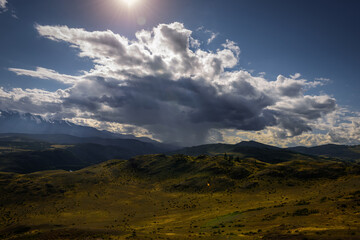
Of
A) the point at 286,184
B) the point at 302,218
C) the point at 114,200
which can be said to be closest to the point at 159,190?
the point at 114,200

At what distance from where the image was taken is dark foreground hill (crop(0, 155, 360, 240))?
40000mm

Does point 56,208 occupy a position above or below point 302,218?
below

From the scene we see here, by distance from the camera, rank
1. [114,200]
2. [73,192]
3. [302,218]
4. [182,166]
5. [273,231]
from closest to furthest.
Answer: [273,231], [302,218], [114,200], [73,192], [182,166]

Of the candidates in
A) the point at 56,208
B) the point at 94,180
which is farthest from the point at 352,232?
the point at 94,180

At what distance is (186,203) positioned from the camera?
8488 cm

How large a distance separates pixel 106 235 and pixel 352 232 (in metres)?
45.5

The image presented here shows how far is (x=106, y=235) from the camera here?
147 ft

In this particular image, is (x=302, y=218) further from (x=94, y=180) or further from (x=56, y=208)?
(x=94, y=180)

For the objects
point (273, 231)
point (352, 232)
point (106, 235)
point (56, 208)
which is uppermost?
point (352, 232)

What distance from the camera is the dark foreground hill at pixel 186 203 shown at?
1575 inches

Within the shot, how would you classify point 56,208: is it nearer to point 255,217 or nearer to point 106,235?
point 106,235

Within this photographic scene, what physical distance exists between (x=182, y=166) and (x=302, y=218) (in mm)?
130959

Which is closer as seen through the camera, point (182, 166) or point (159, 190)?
point (159, 190)

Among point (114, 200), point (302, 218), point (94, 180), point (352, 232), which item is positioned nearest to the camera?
point (352, 232)
